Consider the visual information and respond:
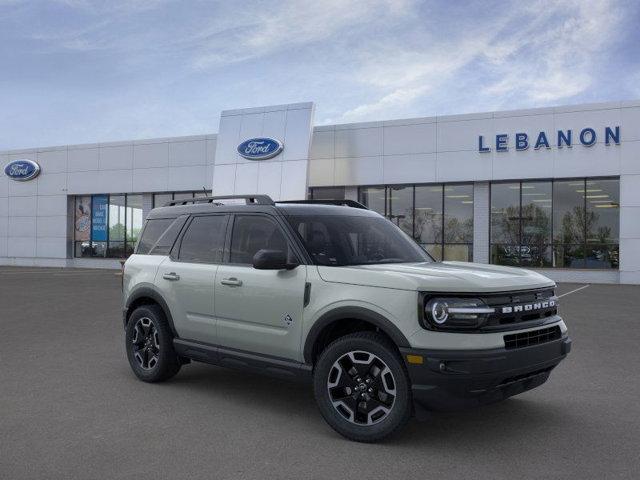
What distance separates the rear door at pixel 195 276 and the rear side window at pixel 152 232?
0.41m

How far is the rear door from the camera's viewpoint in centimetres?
584

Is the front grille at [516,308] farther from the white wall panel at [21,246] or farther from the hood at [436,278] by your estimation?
the white wall panel at [21,246]

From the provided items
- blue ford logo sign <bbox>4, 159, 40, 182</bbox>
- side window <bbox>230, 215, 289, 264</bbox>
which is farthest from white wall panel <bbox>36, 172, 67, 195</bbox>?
side window <bbox>230, 215, 289, 264</bbox>

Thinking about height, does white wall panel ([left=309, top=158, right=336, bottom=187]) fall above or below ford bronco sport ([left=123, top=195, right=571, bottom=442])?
above

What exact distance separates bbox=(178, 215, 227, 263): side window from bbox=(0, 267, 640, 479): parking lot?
4.28 ft

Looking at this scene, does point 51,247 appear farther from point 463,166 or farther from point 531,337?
point 531,337

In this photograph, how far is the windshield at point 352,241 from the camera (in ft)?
17.1

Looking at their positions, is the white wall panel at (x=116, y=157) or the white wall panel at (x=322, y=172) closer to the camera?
the white wall panel at (x=322, y=172)

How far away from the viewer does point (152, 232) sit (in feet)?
22.6

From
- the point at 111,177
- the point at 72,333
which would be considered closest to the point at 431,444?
the point at 72,333

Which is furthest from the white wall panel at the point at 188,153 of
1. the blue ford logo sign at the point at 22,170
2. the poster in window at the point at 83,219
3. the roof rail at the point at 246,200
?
the roof rail at the point at 246,200

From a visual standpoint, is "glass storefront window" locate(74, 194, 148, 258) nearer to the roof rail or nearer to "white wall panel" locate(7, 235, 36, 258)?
"white wall panel" locate(7, 235, 36, 258)

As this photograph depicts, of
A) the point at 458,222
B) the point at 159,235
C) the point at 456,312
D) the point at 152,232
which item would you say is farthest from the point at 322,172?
the point at 456,312

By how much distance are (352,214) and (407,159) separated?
2049cm
